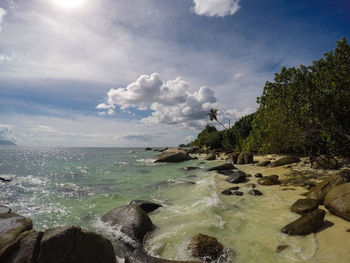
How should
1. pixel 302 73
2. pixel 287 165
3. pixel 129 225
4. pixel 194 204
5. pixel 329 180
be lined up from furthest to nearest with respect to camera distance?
pixel 302 73
pixel 287 165
pixel 194 204
pixel 329 180
pixel 129 225

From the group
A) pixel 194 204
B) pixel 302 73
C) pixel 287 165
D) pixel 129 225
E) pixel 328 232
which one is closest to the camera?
pixel 328 232

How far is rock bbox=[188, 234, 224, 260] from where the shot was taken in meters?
5.14

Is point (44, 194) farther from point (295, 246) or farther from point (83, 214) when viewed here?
point (295, 246)

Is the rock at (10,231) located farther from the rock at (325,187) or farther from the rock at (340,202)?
the rock at (325,187)

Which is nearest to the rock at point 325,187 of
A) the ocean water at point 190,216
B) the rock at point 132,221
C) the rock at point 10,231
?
the ocean water at point 190,216

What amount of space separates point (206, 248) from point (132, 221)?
2.75 metres

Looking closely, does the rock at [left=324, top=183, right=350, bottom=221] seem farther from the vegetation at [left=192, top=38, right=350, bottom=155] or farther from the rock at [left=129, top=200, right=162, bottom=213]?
the rock at [left=129, top=200, right=162, bottom=213]

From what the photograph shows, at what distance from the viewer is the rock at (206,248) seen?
16.9 ft

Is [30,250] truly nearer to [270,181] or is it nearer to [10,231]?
[10,231]

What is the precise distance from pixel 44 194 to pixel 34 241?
1074cm

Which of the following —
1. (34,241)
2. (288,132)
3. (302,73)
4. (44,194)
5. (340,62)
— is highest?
(302,73)

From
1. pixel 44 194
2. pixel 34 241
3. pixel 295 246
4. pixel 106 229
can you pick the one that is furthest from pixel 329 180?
pixel 44 194

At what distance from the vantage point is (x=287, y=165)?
18.6m

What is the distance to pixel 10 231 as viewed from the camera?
5156mm
